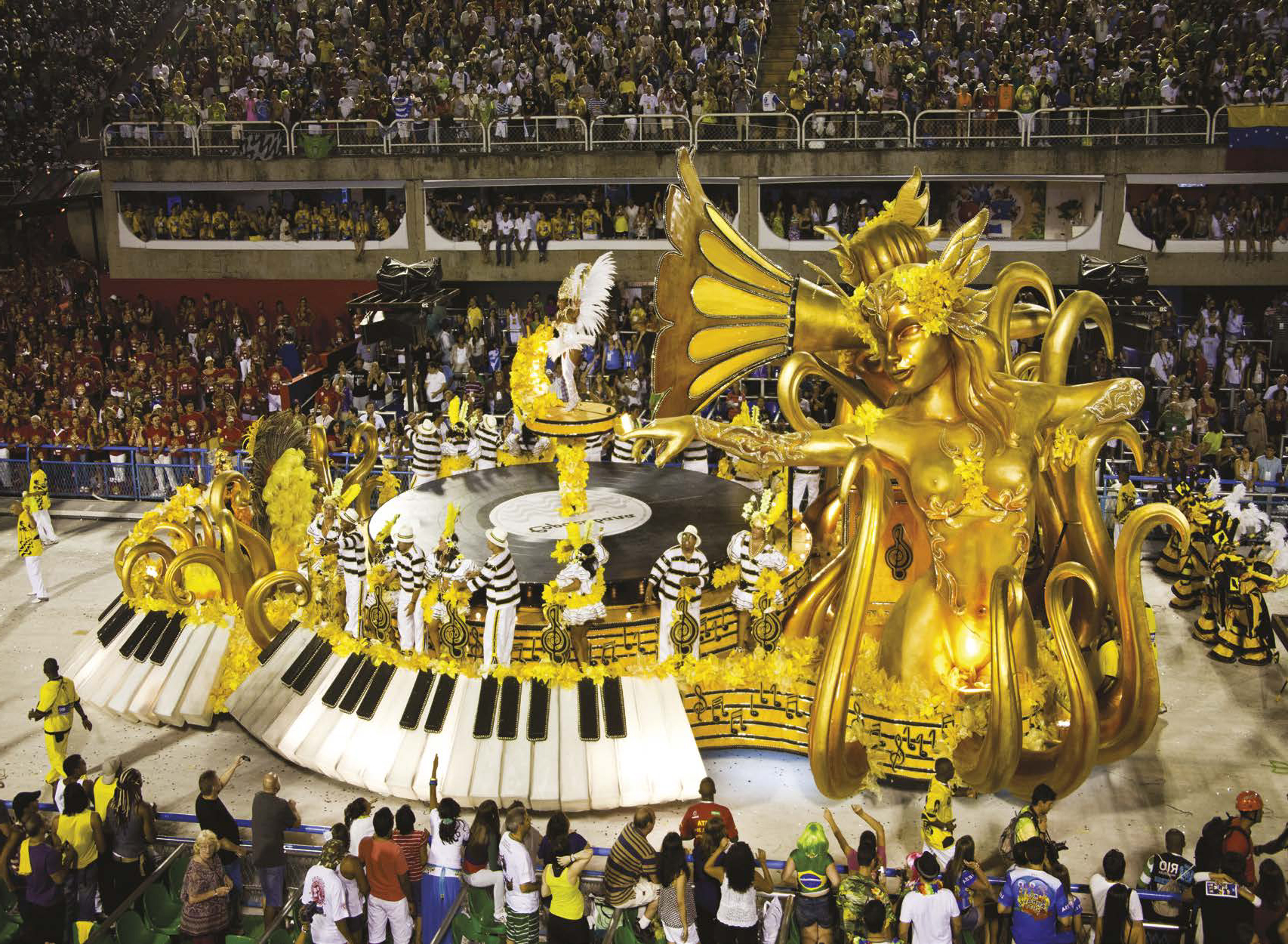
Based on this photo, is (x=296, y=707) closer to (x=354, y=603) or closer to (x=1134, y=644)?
(x=354, y=603)

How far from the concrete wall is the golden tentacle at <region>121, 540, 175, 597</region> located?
45.1ft

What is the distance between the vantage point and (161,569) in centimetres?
1565

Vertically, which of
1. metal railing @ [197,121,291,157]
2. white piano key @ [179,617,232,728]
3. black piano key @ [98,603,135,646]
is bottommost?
white piano key @ [179,617,232,728]

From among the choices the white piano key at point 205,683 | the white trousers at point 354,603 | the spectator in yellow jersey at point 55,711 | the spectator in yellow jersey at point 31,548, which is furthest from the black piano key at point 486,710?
the spectator in yellow jersey at point 31,548

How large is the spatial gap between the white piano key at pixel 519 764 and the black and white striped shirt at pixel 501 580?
98 centimetres

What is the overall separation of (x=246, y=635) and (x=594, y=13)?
2035 cm

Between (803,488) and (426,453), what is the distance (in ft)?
16.6

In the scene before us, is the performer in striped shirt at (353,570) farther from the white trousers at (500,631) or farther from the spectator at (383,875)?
the spectator at (383,875)

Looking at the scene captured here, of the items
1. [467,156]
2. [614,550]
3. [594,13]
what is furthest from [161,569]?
[594,13]

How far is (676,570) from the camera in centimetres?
1269

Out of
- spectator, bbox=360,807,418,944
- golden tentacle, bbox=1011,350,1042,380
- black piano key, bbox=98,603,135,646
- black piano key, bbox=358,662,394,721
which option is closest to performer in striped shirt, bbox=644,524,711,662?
black piano key, bbox=358,662,394,721

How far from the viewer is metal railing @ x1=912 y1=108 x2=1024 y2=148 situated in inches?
1005

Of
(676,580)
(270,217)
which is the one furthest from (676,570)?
(270,217)

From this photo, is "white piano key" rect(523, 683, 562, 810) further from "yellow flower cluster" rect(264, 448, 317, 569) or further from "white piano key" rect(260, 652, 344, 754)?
"yellow flower cluster" rect(264, 448, 317, 569)
